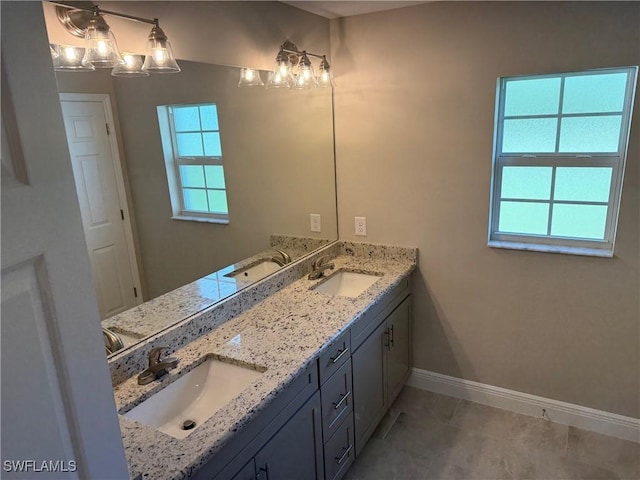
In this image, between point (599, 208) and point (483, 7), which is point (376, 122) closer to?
point (483, 7)

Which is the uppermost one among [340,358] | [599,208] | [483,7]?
[483,7]

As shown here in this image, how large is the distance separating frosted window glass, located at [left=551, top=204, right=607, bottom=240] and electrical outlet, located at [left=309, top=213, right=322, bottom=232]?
1.38 metres

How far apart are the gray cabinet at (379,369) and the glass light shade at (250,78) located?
1459 millimetres

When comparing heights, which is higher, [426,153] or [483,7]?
[483,7]

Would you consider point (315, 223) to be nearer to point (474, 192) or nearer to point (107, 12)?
point (474, 192)

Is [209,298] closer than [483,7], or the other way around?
[209,298]

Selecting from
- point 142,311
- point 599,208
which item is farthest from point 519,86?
point 142,311

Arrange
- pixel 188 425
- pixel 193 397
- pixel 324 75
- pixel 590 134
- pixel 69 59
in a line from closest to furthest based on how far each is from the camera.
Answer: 1. pixel 69 59
2. pixel 188 425
3. pixel 193 397
4. pixel 590 134
5. pixel 324 75

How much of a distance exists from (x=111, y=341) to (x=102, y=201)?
0.51m

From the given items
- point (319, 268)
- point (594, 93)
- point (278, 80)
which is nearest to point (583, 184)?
point (594, 93)

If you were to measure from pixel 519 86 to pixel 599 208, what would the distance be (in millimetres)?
783

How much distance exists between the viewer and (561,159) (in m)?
2.36

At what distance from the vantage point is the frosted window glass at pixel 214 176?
2097 millimetres

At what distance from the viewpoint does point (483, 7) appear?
227 cm
